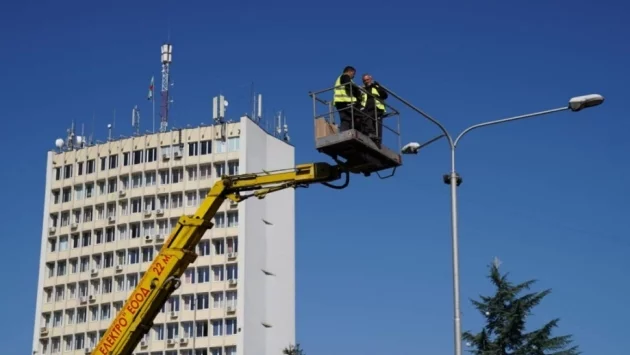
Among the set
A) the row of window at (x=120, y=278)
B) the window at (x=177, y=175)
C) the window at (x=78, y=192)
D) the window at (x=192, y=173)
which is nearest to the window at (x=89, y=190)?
the window at (x=78, y=192)

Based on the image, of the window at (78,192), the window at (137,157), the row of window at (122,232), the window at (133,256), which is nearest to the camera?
the row of window at (122,232)

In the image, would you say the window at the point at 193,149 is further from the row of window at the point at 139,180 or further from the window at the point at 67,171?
the window at the point at 67,171

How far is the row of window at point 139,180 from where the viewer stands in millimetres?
93125

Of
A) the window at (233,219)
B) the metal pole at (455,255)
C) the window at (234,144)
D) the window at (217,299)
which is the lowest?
the metal pole at (455,255)

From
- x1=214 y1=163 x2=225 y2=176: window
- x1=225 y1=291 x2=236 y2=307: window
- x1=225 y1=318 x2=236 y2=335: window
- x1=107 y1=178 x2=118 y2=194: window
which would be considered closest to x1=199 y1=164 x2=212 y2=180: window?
x1=214 y1=163 x2=225 y2=176: window

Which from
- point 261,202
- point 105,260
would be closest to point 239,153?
point 261,202

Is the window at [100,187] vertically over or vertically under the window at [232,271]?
over

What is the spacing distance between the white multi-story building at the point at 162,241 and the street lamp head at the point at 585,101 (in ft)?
214

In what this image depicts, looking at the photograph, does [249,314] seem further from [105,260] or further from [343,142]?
[343,142]

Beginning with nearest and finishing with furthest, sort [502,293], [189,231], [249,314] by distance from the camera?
1. [189,231]
2. [502,293]
3. [249,314]

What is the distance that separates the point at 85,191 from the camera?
331 feet

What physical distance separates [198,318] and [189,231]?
62.1m

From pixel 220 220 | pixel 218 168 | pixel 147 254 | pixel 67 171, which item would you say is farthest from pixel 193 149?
pixel 67 171

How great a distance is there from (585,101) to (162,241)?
72.4m
